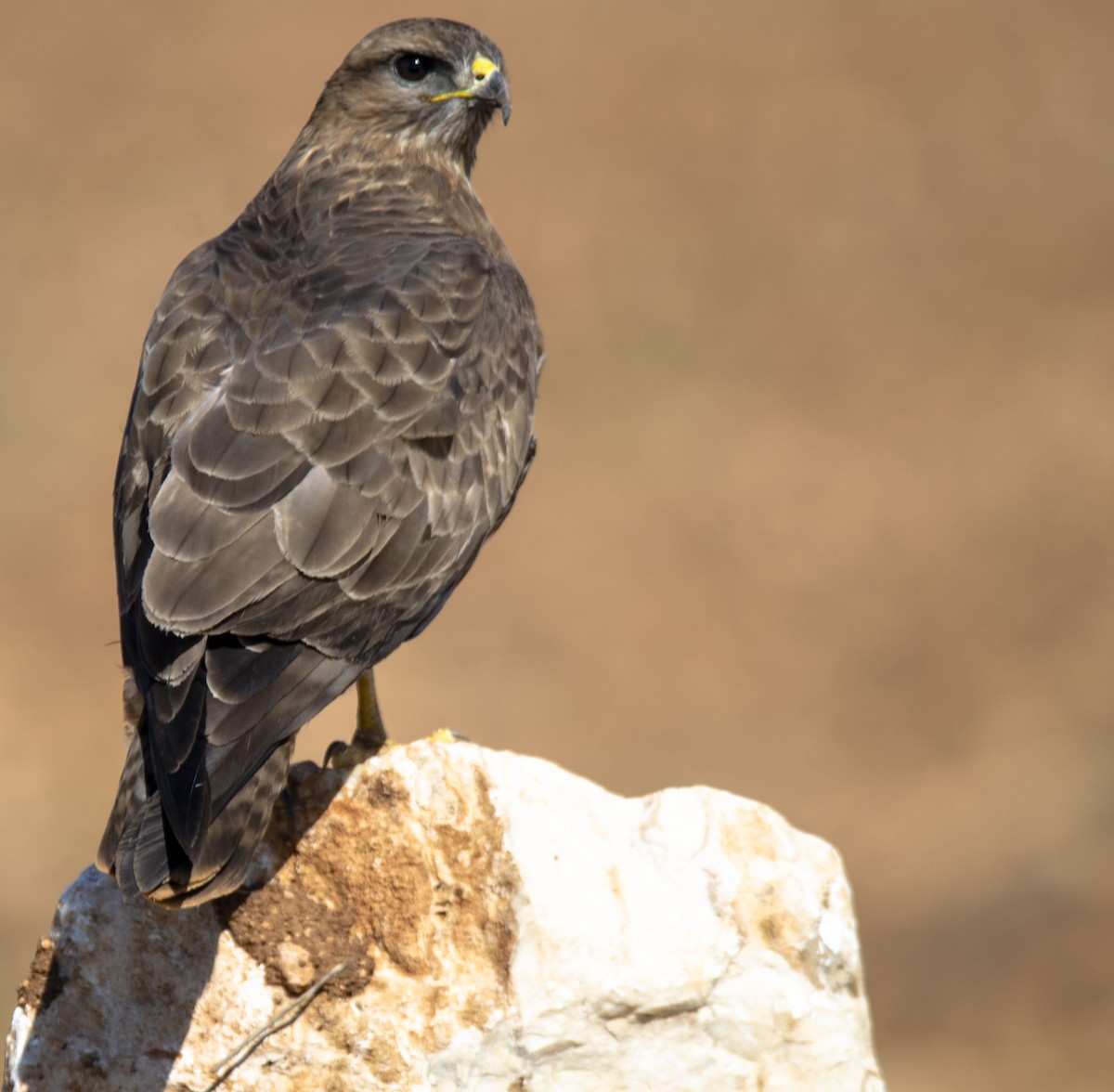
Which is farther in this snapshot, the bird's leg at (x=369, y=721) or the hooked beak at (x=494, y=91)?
the hooked beak at (x=494, y=91)

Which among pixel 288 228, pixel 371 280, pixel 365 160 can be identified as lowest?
pixel 371 280

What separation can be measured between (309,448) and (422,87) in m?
1.99

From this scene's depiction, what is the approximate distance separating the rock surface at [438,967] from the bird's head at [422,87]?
2386 millimetres

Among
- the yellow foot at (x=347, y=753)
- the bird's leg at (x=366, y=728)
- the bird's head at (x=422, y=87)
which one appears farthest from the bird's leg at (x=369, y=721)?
the bird's head at (x=422, y=87)

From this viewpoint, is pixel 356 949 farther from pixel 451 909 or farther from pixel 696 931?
pixel 696 931

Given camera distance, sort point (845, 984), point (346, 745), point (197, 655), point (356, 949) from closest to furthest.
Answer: point (197, 655) < point (356, 949) < point (845, 984) < point (346, 745)

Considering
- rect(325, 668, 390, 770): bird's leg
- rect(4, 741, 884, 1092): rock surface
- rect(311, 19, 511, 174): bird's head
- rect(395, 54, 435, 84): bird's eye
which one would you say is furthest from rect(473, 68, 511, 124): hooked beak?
rect(4, 741, 884, 1092): rock surface

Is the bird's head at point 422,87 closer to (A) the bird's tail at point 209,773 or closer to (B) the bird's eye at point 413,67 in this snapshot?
(B) the bird's eye at point 413,67

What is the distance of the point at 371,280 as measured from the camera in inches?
191

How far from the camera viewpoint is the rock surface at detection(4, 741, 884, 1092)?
402 cm

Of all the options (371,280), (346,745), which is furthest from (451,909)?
(371,280)

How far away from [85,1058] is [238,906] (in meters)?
0.52

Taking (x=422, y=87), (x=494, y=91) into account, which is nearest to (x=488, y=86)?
(x=494, y=91)

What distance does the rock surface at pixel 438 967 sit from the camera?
4020 mm
